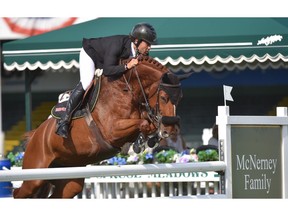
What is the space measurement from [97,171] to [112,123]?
132 centimetres

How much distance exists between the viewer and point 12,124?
55.0ft

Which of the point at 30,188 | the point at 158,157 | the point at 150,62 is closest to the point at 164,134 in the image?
the point at 150,62

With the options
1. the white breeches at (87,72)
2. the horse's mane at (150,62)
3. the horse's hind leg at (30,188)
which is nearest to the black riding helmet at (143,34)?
the horse's mane at (150,62)

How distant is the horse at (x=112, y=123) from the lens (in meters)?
5.80

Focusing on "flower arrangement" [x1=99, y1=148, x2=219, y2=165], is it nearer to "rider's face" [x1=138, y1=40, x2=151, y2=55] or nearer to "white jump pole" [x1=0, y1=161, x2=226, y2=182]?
"rider's face" [x1=138, y1=40, x2=151, y2=55]

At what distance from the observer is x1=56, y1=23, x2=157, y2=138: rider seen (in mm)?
5918

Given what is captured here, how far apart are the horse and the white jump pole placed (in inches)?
23.7

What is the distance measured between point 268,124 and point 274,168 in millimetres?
333

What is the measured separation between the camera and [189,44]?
1072 cm

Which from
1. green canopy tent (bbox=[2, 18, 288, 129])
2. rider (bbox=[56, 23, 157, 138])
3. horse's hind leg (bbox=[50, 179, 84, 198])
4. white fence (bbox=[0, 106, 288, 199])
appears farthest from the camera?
green canopy tent (bbox=[2, 18, 288, 129])

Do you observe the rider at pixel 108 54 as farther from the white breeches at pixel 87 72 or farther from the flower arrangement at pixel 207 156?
the flower arrangement at pixel 207 156

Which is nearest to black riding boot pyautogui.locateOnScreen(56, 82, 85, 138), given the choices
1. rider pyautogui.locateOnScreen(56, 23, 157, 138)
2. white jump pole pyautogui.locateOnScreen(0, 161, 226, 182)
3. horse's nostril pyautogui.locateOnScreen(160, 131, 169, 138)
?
rider pyautogui.locateOnScreen(56, 23, 157, 138)
